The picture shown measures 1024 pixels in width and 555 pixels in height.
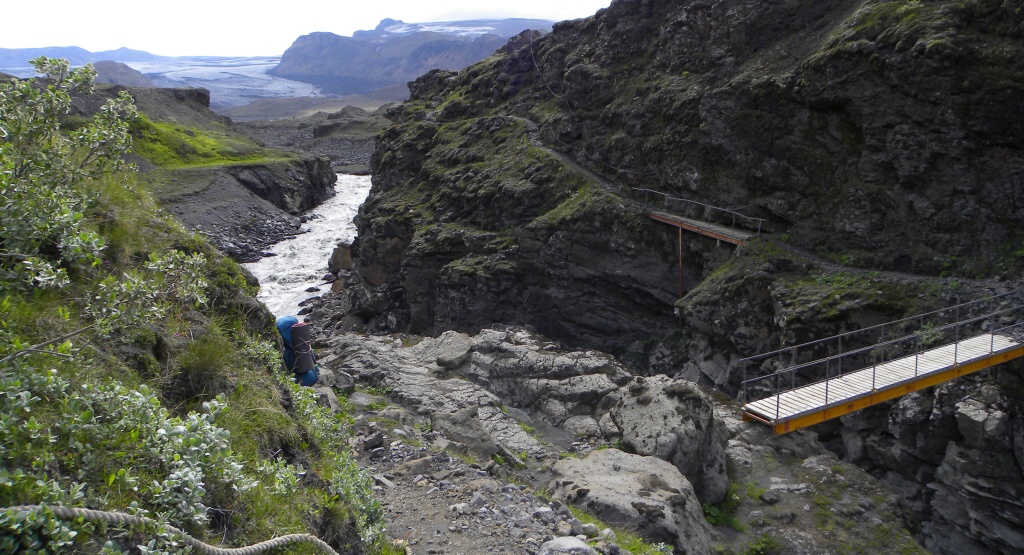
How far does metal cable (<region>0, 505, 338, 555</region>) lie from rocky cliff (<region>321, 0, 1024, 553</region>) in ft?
62.7

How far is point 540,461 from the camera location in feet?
56.8

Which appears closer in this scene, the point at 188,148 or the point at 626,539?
the point at 626,539

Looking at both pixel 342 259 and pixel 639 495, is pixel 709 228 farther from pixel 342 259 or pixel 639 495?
pixel 342 259

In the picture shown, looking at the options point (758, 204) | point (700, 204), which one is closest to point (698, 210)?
point (700, 204)

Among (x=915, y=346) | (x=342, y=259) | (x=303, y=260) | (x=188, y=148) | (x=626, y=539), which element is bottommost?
(x=303, y=260)

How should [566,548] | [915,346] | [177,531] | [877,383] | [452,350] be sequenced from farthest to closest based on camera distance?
[452,350] → [915,346] → [877,383] → [566,548] → [177,531]

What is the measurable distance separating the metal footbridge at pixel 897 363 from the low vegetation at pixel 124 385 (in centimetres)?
→ 1067

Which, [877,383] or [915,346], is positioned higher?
[877,383]

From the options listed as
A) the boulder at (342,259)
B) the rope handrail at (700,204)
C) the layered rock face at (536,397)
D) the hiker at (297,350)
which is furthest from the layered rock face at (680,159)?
the hiker at (297,350)

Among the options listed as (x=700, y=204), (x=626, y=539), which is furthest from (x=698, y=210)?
(x=626, y=539)

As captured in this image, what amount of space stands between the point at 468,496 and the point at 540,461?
18.8 feet

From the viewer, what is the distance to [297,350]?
11.3 metres

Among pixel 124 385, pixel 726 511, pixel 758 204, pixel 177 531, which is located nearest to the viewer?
pixel 177 531

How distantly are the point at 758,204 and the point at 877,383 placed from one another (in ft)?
41.0
